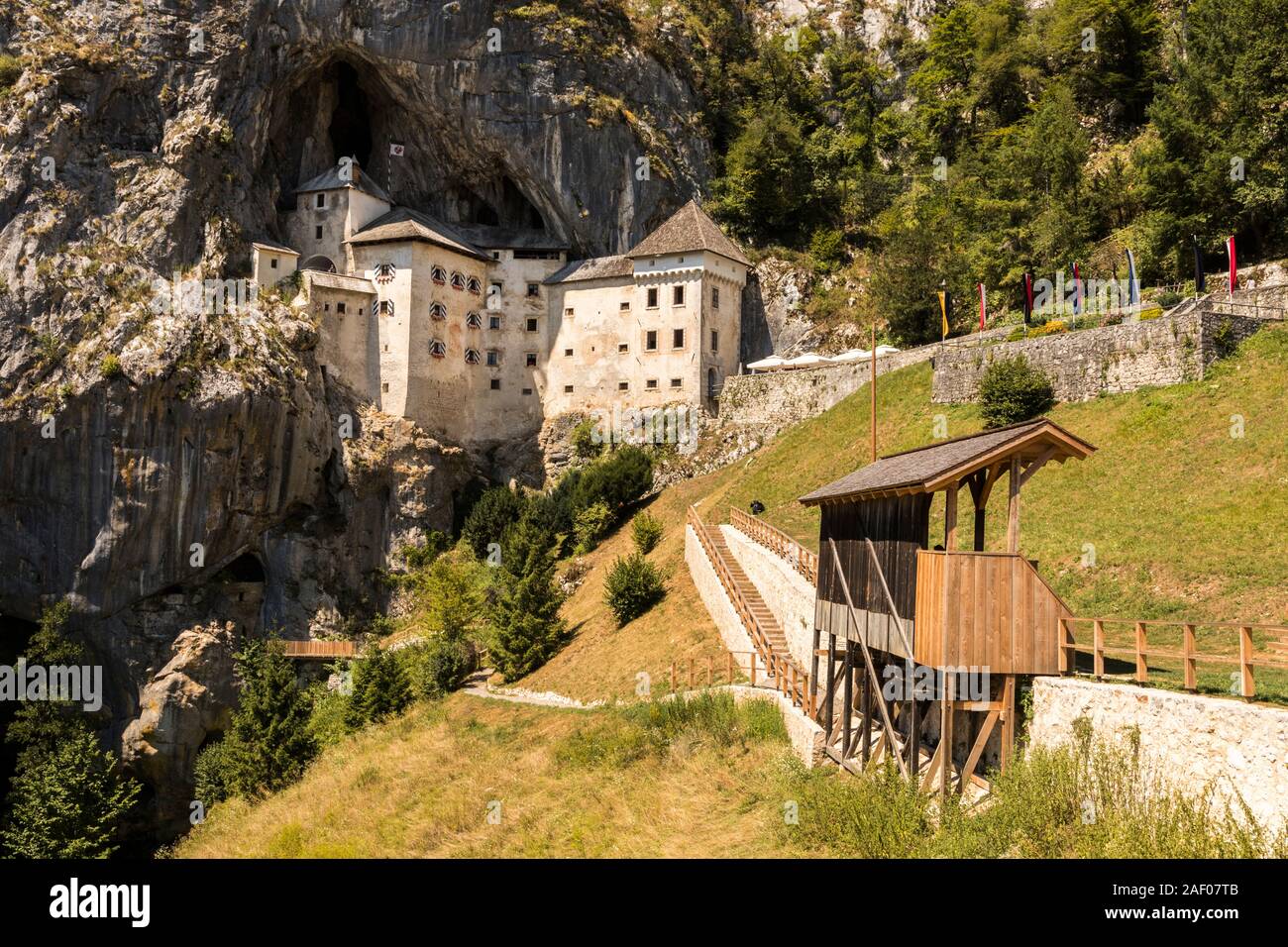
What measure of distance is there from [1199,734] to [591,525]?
1429 inches

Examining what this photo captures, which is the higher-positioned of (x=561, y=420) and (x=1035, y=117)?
(x=1035, y=117)

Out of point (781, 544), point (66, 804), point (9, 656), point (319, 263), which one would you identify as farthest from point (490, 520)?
point (781, 544)

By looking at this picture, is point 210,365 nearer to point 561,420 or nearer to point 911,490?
point 561,420

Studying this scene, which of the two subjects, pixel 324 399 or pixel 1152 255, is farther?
pixel 324 399

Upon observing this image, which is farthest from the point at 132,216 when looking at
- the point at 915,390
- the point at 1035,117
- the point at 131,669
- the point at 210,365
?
the point at 1035,117

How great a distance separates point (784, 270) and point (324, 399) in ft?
84.6

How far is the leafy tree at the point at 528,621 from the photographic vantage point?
38.4m

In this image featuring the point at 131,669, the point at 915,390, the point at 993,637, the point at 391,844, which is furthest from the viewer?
the point at 131,669

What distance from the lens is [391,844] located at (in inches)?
957

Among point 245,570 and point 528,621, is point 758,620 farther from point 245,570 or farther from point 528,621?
point 245,570

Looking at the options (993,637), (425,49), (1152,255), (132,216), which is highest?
(425,49)

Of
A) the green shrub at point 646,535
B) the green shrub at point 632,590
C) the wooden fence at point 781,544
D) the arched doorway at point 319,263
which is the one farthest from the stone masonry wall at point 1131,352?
the arched doorway at point 319,263

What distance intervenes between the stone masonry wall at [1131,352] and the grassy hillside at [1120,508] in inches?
26.5

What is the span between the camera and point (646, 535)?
43.3 m
